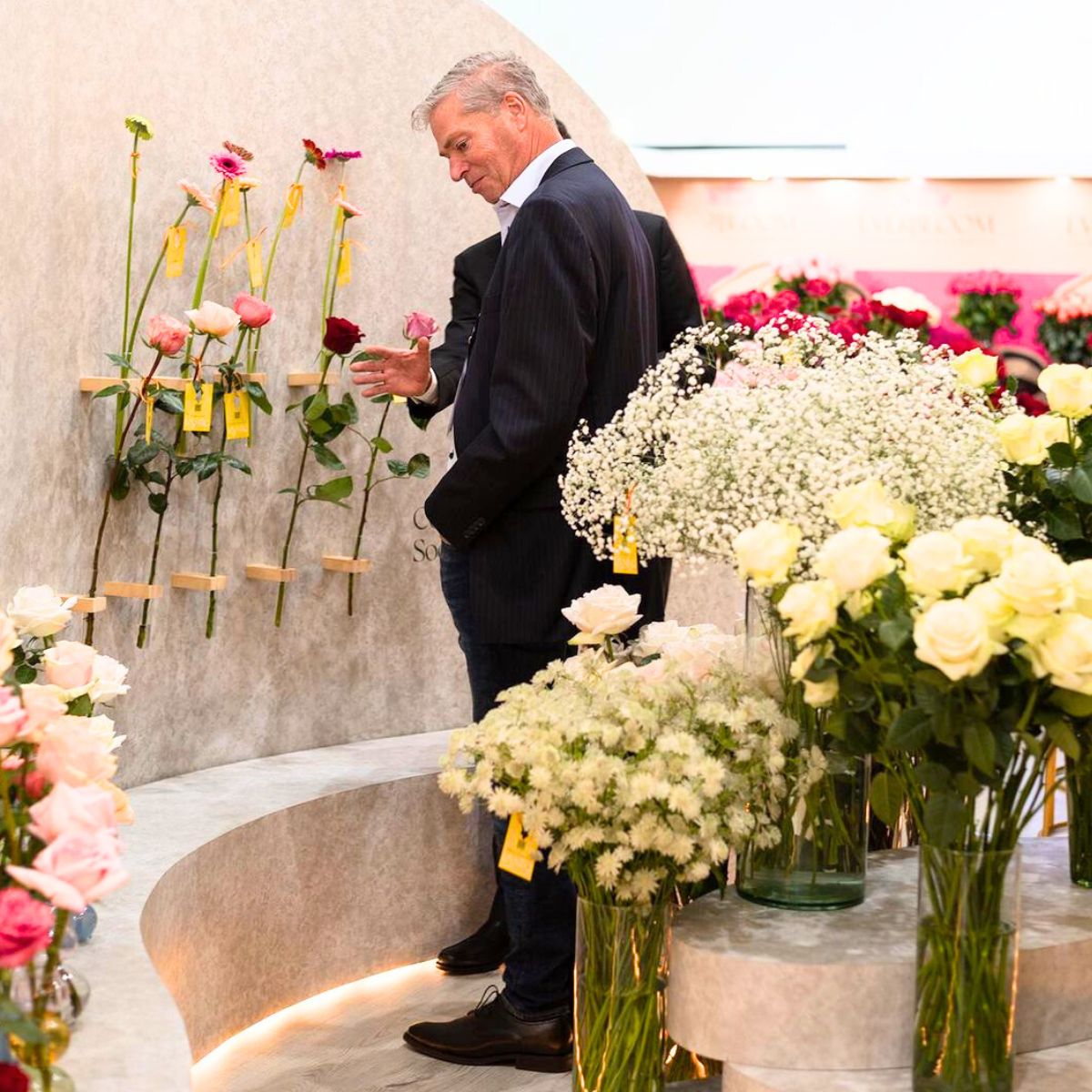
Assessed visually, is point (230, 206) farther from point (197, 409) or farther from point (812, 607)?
point (812, 607)

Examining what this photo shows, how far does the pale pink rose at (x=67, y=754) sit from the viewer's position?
1394 mm

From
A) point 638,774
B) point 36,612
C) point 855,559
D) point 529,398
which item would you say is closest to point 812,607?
point 855,559

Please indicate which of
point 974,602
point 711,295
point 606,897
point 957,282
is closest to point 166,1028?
point 606,897

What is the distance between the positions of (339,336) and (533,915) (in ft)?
3.82

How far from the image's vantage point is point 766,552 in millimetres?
1562

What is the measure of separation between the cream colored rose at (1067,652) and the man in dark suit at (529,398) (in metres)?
1.28

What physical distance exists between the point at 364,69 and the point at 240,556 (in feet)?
3.58

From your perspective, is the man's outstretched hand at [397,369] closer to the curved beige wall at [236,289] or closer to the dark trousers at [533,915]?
the curved beige wall at [236,289]

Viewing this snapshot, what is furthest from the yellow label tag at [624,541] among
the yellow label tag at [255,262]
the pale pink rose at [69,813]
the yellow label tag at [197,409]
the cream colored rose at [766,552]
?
the yellow label tag at [255,262]

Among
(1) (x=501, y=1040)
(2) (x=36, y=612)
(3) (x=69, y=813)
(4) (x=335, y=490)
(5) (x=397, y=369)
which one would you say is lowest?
(1) (x=501, y=1040)

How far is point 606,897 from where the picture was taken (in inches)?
70.6

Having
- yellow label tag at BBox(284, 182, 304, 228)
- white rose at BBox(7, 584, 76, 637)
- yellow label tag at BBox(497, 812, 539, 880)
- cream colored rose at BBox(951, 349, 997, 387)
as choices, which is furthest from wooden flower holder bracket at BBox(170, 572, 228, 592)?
cream colored rose at BBox(951, 349, 997, 387)

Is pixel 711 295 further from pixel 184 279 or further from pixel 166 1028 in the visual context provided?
pixel 166 1028

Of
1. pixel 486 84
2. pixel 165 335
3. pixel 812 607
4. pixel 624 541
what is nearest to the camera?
pixel 812 607
